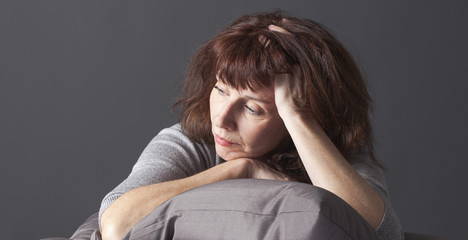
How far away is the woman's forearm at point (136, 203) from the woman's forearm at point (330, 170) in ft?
0.76


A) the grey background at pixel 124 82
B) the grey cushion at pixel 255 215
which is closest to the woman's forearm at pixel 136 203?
the grey cushion at pixel 255 215

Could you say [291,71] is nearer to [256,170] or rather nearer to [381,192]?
[256,170]

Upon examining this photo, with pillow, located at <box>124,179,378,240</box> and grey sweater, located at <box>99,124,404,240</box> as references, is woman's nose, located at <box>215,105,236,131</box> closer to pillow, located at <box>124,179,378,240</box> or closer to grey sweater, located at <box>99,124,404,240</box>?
grey sweater, located at <box>99,124,404,240</box>

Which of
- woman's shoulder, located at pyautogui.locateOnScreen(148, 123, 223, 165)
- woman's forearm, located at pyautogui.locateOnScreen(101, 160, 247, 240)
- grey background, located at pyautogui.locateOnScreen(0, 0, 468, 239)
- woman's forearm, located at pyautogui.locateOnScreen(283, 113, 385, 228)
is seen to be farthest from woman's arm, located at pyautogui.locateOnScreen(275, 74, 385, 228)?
grey background, located at pyautogui.locateOnScreen(0, 0, 468, 239)

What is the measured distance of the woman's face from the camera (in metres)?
1.70

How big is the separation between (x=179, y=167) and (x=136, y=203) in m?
0.32

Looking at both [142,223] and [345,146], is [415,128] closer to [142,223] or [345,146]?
[345,146]

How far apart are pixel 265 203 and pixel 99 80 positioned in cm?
222

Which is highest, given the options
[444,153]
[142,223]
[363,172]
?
[142,223]

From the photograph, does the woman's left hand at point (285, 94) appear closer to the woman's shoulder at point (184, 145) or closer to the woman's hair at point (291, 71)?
the woman's hair at point (291, 71)

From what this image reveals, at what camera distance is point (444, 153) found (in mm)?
3428

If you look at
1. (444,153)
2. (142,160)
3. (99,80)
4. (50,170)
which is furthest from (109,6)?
(444,153)

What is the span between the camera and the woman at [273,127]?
159 cm

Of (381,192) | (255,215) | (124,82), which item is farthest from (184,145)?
(124,82)
